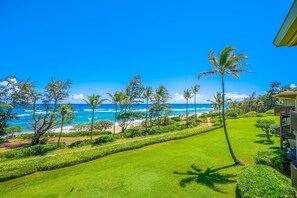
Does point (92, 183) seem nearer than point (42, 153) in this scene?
Yes

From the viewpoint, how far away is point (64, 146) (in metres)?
21.6

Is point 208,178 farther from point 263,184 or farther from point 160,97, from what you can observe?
point 160,97

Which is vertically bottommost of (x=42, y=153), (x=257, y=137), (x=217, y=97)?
(x=42, y=153)

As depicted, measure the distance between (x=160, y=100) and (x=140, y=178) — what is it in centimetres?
2594

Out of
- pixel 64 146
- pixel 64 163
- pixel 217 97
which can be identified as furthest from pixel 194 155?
pixel 217 97

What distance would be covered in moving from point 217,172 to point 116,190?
6918mm

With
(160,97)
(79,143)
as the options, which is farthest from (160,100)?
(79,143)

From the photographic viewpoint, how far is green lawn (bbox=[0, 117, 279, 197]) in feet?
31.6

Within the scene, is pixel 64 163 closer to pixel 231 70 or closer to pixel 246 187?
pixel 246 187

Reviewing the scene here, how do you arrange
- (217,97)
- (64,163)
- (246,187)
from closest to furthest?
(246,187) → (64,163) → (217,97)

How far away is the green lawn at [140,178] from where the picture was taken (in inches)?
379

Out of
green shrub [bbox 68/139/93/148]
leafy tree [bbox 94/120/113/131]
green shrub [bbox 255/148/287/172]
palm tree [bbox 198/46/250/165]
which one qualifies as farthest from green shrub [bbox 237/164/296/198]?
leafy tree [bbox 94/120/113/131]

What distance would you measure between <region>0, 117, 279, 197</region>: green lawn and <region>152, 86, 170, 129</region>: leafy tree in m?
19.6

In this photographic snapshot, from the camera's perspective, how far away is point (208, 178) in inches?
429
